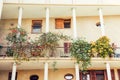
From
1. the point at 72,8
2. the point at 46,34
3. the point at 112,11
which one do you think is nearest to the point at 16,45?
the point at 46,34

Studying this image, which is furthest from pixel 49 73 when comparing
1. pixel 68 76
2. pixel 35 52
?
pixel 35 52

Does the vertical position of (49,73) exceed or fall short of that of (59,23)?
it falls short

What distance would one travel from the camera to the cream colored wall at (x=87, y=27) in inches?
730

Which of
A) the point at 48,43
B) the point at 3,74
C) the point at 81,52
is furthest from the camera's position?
the point at 3,74

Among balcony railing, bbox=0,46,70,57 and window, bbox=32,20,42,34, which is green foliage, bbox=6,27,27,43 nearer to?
balcony railing, bbox=0,46,70,57

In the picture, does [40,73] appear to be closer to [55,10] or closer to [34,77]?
[34,77]

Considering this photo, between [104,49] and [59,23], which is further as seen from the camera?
[59,23]

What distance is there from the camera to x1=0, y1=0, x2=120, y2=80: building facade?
16109 mm

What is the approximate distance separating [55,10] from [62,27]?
1438 millimetres

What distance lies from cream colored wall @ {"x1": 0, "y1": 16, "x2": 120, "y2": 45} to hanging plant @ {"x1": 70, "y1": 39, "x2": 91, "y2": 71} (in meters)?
2.47

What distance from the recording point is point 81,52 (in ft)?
51.6

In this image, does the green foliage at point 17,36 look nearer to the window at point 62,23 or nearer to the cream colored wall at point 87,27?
the cream colored wall at point 87,27

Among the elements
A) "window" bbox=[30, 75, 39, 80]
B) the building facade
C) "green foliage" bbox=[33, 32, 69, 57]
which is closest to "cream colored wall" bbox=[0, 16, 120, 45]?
the building facade

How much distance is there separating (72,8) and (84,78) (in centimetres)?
527
